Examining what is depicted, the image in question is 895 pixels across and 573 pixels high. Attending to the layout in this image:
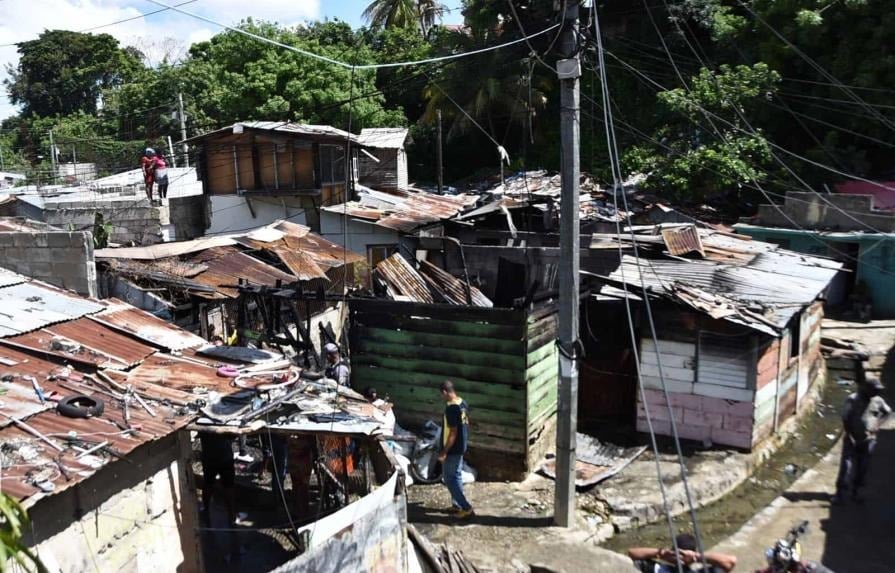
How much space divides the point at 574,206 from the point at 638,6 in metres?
26.3

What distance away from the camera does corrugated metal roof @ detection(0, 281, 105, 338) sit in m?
7.35

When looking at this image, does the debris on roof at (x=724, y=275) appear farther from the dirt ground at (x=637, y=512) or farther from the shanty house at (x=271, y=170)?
the shanty house at (x=271, y=170)

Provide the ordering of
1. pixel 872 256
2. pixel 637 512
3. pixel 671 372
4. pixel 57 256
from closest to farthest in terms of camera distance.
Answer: pixel 57 256 → pixel 637 512 → pixel 671 372 → pixel 872 256

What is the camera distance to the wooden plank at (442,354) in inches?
386

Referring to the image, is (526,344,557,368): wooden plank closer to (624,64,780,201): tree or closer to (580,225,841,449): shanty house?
(580,225,841,449): shanty house

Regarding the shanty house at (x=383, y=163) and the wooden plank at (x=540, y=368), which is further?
the shanty house at (x=383, y=163)

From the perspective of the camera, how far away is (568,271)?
26.8 feet

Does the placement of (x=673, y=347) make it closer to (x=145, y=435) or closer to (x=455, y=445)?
(x=455, y=445)

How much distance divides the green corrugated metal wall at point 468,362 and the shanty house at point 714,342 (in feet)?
4.84

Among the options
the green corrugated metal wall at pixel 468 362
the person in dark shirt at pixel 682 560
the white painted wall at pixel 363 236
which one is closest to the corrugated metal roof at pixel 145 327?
the green corrugated metal wall at pixel 468 362

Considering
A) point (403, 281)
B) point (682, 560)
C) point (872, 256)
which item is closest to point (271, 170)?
point (403, 281)

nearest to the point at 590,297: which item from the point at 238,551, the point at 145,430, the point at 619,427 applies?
the point at 619,427

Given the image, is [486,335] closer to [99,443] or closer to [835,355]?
[99,443]

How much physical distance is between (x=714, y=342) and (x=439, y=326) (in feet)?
13.2
